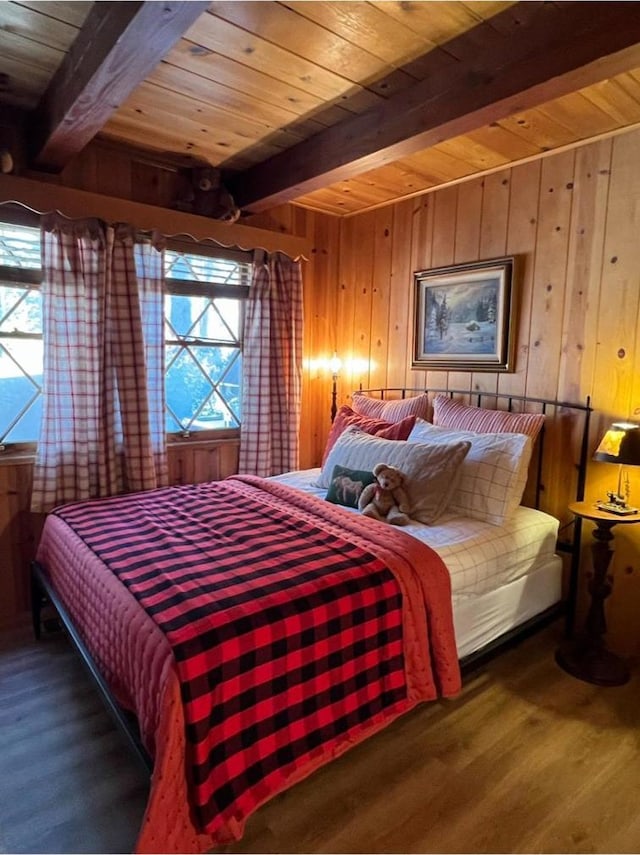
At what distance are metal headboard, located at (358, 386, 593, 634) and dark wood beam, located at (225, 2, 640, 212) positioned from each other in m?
1.39

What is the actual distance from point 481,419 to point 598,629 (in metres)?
1.14

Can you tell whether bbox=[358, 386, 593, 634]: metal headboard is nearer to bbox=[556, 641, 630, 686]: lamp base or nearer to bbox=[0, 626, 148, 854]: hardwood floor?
bbox=[556, 641, 630, 686]: lamp base

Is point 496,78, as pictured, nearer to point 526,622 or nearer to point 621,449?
point 621,449

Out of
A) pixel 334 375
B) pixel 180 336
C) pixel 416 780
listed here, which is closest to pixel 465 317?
pixel 334 375

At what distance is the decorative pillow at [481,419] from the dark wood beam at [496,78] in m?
1.35

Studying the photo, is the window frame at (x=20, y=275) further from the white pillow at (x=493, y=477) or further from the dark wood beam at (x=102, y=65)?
the white pillow at (x=493, y=477)

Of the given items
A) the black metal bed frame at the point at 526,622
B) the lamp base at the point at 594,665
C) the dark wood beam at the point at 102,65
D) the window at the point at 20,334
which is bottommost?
the lamp base at the point at 594,665

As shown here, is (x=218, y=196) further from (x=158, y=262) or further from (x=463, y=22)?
(x=463, y=22)

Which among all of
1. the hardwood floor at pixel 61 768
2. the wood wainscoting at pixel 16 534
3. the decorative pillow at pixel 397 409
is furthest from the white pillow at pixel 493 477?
the wood wainscoting at pixel 16 534

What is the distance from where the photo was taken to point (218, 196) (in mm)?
3004

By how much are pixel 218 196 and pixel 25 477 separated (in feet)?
6.39

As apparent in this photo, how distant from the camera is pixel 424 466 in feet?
7.78

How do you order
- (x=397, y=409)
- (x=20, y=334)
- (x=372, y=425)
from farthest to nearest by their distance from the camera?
(x=397, y=409) < (x=372, y=425) < (x=20, y=334)

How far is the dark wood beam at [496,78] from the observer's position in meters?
1.50
